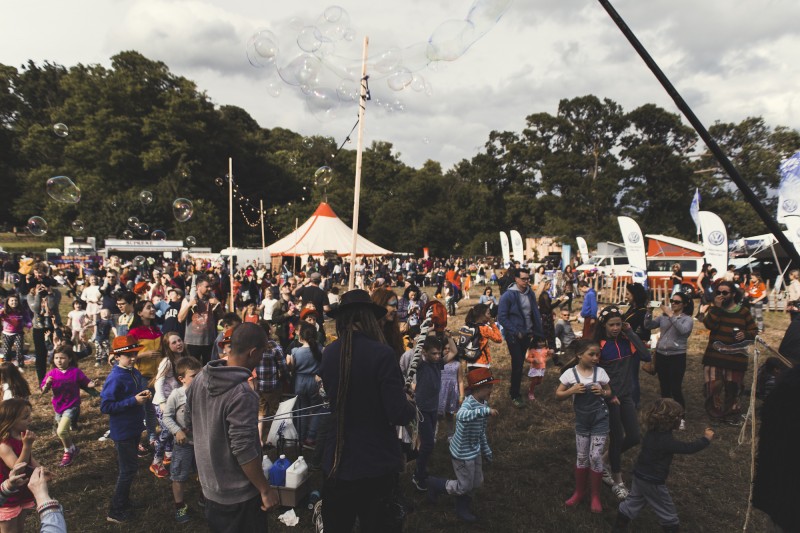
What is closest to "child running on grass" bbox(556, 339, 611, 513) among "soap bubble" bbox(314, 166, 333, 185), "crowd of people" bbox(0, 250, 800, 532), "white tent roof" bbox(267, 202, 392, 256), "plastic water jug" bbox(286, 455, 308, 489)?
"crowd of people" bbox(0, 250, 800, 532)

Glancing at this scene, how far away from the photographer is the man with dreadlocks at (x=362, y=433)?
2654mm

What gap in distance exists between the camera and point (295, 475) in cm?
427

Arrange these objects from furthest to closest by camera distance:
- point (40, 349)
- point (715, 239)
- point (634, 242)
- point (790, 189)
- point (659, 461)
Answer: point (634, 242), point (715, 239), point (790, 189), point (40, 349), point (659, 461)

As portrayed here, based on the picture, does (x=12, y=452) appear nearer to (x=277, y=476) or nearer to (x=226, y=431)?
(x=226, y=431)

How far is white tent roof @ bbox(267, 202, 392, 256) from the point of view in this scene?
85.9ft

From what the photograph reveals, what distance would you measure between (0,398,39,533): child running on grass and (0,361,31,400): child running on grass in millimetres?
1765

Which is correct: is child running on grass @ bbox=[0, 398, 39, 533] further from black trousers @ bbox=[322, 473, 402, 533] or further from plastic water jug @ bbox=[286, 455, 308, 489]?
black trousers @ bbox=[322, 473, 402, 533]

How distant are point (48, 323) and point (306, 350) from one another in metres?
6.37

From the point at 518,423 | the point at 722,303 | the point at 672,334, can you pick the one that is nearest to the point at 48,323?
the point at 518,423

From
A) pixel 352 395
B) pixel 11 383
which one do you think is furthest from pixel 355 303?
pixel 11 383

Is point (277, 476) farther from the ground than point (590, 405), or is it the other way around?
point (590, 405)

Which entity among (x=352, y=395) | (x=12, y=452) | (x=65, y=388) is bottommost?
(x=65, y=388)

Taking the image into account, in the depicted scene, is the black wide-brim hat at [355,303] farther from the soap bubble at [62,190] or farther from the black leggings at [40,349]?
the soap bubble at [62,190]

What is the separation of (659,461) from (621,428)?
3.10 feet
